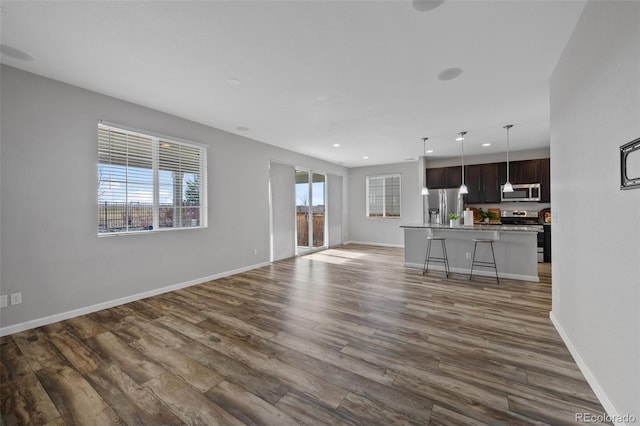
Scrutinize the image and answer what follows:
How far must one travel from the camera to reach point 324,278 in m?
4.79

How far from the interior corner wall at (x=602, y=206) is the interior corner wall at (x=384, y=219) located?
219 inches

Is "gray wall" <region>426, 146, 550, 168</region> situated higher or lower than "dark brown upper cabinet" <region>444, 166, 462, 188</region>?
higher

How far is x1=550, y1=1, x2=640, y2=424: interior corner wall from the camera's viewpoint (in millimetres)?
1360

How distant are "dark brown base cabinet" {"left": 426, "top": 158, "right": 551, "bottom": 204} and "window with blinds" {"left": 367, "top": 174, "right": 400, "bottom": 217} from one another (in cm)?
117

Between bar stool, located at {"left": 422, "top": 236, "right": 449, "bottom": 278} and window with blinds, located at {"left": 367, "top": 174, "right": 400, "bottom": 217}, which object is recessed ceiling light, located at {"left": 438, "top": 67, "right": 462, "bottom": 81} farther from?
window with blinds, located at {"left": 367, "top": 174, "right": 400, "bottom": 217}

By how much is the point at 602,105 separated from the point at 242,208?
5021 millimetres

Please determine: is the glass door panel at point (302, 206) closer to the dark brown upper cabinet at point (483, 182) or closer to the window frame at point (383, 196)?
the window frame at point (383, 196)

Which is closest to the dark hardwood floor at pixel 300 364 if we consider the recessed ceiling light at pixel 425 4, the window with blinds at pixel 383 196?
the recessed ceiling light at pixel 425 4

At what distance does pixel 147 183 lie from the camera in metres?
3.83

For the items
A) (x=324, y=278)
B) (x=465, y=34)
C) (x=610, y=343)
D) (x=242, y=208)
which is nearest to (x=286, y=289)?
(x=324, y=278)

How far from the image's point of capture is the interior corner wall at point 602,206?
1360 mm

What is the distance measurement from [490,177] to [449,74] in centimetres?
513

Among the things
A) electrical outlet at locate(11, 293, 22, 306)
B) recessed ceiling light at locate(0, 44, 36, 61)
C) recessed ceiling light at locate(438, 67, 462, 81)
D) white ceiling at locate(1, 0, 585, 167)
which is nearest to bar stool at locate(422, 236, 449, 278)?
white ceiling at locate(1, 0, 585, 167)

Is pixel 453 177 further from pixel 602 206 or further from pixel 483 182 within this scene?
pixel 602 206
